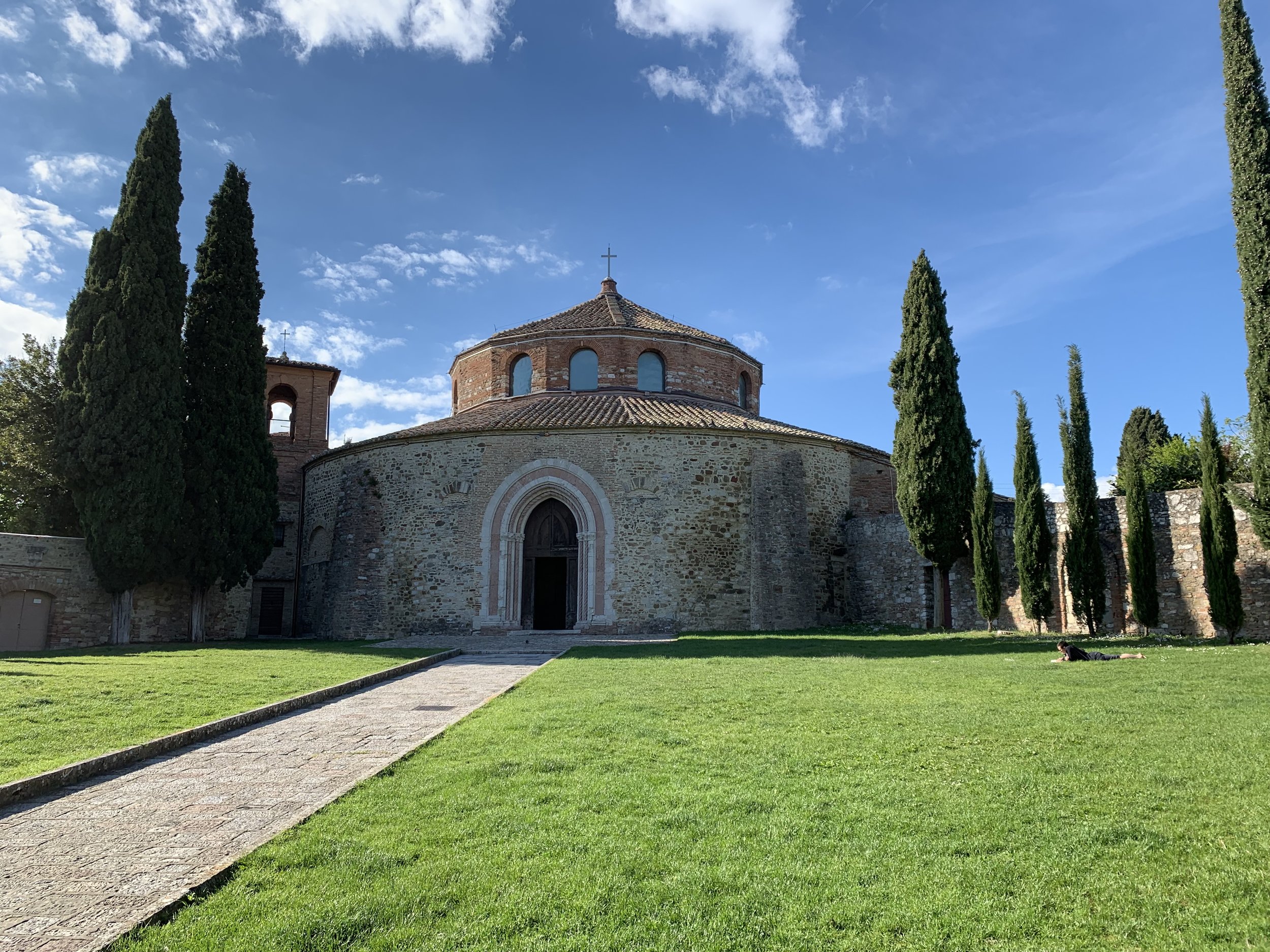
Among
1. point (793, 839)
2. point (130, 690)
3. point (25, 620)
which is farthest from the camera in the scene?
point (25, 620)

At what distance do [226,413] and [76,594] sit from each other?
19.5 feet

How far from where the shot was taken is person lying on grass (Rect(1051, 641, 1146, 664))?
38.9 ft

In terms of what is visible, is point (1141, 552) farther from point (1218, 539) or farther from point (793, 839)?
point (793, 839)

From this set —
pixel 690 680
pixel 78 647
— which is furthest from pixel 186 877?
pixel 78 647

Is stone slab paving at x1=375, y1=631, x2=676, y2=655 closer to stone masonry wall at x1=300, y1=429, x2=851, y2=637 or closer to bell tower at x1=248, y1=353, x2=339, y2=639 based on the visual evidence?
stone masonry wall at x1=300, y1=429, x2=851, y2=637

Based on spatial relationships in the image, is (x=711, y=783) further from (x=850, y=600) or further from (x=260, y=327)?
(x=260, y=327)

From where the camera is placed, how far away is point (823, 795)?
5.11m

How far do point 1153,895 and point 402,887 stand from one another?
131 inches

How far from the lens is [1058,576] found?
18.8 metres

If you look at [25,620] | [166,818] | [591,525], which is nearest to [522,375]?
[591,525]

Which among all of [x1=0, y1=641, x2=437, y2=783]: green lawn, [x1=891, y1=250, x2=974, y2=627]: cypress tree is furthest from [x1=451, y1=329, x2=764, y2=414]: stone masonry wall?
[x1=0, y1=641, x2=437, y2=783]: green lawn

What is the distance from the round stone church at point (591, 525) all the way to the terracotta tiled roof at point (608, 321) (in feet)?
12.3

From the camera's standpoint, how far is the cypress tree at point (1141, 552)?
16219mm

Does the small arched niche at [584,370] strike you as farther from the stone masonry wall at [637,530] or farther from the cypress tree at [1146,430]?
the cypress tree at [1146,430]
